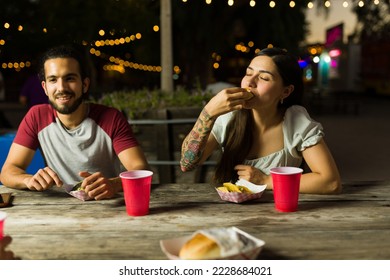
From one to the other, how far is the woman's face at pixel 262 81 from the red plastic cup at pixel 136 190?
61 cm

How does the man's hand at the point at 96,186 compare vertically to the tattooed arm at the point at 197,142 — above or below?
below

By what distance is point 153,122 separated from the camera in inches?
168

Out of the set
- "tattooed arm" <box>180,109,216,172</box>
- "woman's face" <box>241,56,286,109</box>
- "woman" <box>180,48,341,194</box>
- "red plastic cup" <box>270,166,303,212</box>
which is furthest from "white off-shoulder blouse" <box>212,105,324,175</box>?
"red plastic cup" <box>270,166,303,212</box>

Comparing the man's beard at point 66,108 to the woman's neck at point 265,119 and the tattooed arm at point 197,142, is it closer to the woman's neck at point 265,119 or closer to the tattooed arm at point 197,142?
the tattooed arm at point 197,142

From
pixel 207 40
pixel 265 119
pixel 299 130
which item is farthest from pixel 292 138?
pixel 207 40

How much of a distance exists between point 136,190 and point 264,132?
837 mm

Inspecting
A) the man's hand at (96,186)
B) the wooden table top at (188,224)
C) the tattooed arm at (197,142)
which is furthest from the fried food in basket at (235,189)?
the man's hand at (96,186)

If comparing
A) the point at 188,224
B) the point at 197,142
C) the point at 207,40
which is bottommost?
the point at 188,224

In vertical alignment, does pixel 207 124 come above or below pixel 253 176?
above

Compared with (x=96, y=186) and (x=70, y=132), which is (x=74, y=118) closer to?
(x=70, y=132)

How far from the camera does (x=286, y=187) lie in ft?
5.23

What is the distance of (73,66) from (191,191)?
0.82 m

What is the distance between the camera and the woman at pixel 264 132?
6.17ft

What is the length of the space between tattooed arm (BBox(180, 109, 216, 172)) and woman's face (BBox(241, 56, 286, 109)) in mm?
189
